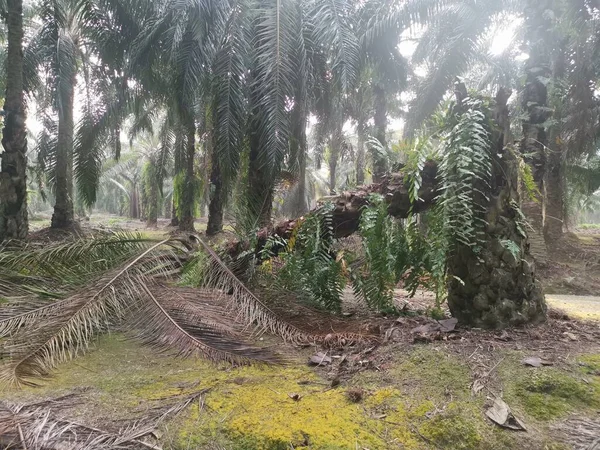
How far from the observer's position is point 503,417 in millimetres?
1658

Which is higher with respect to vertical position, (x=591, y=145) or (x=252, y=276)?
(x=591, y=145)

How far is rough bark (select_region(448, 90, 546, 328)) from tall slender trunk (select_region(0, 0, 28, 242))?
5.40 meters

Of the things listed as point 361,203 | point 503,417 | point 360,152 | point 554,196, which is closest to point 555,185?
point 554,196

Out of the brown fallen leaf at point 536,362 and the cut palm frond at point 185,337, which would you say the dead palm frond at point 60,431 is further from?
the brown fallen leaf at point 536,362

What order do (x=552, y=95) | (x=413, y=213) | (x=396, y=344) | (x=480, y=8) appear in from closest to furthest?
(x=396, y=344), (x=413, y=213), (x=480, y=8), (x=552, y=95)

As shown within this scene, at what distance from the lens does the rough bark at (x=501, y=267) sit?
8.15 feet

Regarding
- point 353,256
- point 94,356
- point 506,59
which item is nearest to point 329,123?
point 506,59

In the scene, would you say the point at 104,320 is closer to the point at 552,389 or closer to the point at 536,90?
the point at 552,389

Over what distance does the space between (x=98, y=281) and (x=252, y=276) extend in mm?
1191

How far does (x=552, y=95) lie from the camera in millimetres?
7898

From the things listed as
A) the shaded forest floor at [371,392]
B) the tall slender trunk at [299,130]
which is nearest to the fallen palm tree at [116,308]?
the shaded forest floor at [371,392]

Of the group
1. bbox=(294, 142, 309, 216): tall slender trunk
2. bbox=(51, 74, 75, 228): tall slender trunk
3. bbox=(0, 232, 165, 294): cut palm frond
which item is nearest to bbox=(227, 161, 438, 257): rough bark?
bbox=(0, 232, 165, 294): cut palm frond

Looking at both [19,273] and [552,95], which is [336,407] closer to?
[19,273]

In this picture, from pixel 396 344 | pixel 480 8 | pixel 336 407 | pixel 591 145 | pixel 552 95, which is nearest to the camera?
pixel 336 407
